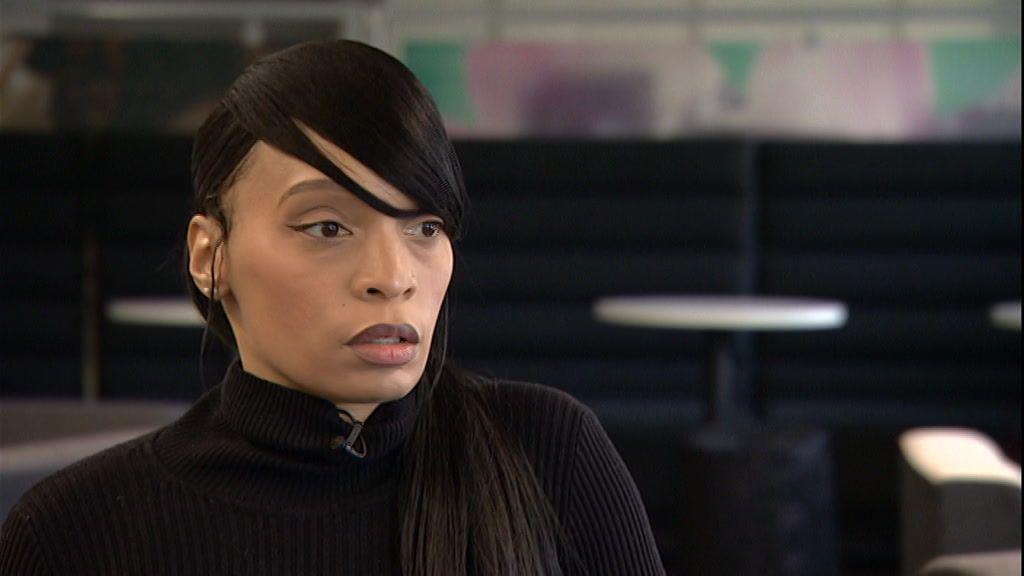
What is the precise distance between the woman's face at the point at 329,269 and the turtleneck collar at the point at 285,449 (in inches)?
0.6

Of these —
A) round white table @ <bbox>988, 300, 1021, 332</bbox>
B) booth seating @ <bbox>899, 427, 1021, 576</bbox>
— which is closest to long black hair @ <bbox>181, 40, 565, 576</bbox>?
booth seating @ <bbox>899, 427, 1021, 576</bbox>

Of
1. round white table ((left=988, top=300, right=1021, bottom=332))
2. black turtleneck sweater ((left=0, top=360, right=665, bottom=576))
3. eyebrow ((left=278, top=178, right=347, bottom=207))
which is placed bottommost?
round white table ((left=988, top=300, right=1021, bottom=332))

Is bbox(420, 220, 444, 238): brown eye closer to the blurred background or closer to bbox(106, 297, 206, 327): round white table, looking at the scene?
bbox(106, 297, 206, 327): round white table

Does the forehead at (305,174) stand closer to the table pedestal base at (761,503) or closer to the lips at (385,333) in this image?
the lips at (385,333)

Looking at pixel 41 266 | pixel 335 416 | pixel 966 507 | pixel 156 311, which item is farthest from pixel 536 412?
pixel 41 266

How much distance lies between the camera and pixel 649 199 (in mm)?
3676

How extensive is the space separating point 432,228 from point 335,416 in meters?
0.11

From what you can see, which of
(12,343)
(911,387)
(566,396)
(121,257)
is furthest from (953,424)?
(566,396)

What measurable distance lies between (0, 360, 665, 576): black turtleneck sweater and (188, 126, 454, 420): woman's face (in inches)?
1.0

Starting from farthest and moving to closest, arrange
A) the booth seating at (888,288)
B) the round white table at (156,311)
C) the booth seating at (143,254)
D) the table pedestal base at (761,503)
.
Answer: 1. the booth seating at (143,254)
2. the booth seating at (888,288)
3. the round white table at (156,311)
4. the table pedestal base at (761,503)

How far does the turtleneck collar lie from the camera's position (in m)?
0.73

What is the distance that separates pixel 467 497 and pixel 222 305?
6.7 inches

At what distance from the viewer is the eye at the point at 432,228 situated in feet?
2.36

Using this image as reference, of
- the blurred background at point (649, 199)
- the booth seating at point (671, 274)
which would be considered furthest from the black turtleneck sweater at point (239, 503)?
the booth seating at point (671, 274)
